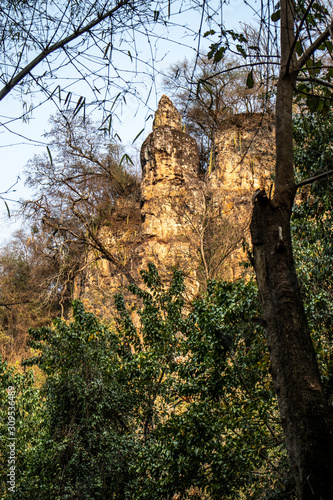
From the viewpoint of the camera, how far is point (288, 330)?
4.73ft

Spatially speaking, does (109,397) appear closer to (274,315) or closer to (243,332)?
(243,332)

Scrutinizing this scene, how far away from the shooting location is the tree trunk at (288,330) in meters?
1.26

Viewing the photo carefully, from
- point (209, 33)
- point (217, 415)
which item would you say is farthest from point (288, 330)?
point (217, 415)

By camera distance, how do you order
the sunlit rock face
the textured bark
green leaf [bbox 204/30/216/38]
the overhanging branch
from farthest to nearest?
the sunlit rock face < green leaf [bbox 204/30/216/38] < the overhanging branch < the textured bark

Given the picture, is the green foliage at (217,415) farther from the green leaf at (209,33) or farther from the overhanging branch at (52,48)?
the overhanging branch at (52,48)

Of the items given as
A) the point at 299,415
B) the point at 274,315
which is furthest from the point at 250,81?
the point at 299,415

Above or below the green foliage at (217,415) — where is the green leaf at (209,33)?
above

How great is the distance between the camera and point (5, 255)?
17859 mm

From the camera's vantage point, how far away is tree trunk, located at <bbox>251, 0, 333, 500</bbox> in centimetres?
126

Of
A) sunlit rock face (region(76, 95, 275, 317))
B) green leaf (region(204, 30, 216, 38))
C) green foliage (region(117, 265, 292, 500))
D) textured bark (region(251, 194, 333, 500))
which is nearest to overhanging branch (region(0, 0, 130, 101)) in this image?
green leaf (region(204, 30, 216, 38))

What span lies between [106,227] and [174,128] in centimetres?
432

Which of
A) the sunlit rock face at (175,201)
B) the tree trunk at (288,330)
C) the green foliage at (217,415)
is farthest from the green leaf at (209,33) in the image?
the sunlit rock face at (175,201)

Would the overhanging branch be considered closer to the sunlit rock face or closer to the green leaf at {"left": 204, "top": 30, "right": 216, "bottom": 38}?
the green leaf at {"left": 204, "top": 30, "right": 216, "bottom": 38}

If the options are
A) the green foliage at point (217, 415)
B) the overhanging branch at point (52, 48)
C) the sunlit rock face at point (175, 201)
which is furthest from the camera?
the sunlit rock face at point (175, 201)
